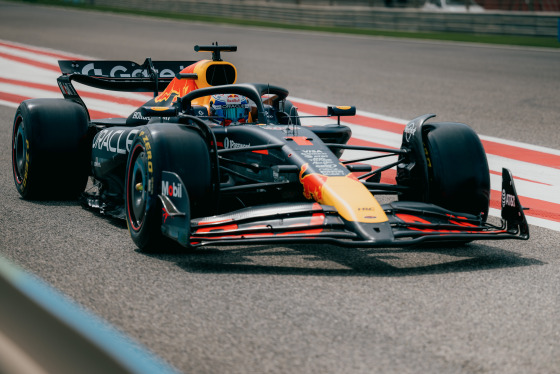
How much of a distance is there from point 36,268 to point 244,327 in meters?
1.64

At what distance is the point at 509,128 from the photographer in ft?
40.0

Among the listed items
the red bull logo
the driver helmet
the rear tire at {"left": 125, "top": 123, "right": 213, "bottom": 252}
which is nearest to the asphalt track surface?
the rear tire at {"left": 125, "top": 123, "right": 213, "bottom": 252}

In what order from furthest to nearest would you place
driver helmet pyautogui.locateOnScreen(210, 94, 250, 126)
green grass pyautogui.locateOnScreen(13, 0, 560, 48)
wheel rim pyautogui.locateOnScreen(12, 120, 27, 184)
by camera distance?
green grass pyautogui.locateOnScreen(13, 0, 560, 48) < wheel rim pyautogui.locateOnScreen(12, 120, 27, 184) < driver helmet pyautogui.locateOnScreen(210, 94, 250, 126)

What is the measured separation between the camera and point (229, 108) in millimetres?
7188

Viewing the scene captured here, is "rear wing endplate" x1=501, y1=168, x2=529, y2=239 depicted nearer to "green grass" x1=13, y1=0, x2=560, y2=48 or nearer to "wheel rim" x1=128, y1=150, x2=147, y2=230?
"wheel rim" x1=128, y1=150, x2=147, y2=230

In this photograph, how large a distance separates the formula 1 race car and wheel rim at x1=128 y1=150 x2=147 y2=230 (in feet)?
0.03

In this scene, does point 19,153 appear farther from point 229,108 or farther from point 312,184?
point 312,184

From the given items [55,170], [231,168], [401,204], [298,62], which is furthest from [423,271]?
[298,62]

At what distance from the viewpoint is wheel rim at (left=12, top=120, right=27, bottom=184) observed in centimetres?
768

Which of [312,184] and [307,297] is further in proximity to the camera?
[312,184]

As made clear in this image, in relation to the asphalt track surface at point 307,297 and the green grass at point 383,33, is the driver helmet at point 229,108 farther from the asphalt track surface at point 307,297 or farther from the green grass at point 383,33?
the green grass at point 383,33

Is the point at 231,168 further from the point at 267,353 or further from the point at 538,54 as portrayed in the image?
the point at 538,54

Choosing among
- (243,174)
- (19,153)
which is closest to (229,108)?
(243,174)

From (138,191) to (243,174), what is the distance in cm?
86
